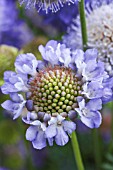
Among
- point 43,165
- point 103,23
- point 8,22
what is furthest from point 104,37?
point 43,165

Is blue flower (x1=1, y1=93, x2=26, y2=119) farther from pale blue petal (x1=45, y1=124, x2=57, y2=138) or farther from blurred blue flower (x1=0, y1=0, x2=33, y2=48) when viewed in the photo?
blurred blue flower (x1=0, y1=0, x2=33, y2=48)

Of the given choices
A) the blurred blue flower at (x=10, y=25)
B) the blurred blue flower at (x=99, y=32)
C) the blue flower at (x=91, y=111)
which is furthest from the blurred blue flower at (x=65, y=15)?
the blue flower at (x=91, y=111)

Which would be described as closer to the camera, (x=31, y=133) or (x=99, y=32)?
(x=31, y=133)

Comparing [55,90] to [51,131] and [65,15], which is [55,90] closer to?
[51,131]

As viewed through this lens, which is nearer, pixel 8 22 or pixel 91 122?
pixel 91 122

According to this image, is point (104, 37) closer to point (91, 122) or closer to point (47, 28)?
point (91, 122)

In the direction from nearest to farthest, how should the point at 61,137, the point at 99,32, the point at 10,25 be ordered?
the point at 61,137 → the point at 99,32 → the point at 10,25

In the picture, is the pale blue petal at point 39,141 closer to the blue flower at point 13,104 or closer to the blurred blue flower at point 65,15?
the blue flower at point 13,104

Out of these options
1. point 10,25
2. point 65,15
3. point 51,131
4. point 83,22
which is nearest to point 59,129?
point 51,131
